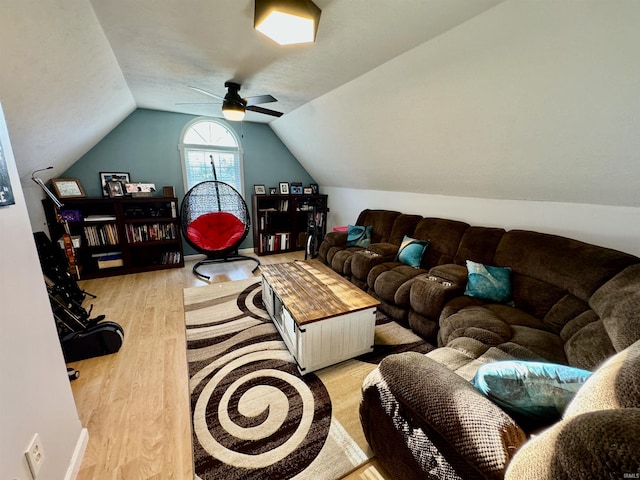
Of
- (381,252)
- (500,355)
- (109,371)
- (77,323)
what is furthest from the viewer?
(381,252)

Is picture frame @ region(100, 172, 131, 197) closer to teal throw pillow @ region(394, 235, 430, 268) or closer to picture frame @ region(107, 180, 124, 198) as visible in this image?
picture frame @ region(107, 180, 124, 198)

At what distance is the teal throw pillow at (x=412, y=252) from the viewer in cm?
274

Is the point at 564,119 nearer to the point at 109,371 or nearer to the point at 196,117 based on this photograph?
the point at 109,371

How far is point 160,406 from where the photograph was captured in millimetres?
1519

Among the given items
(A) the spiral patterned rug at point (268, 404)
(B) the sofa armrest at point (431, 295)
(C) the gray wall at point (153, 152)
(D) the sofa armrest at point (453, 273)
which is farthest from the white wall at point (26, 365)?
(C) the gray wall at point (153, 152)

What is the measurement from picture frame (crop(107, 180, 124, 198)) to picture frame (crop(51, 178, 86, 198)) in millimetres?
300

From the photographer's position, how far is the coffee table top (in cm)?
176

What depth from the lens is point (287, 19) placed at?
52.8 inches

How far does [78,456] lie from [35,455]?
0.39m

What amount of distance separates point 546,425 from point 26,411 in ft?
5.91

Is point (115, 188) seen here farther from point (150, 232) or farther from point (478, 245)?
point (478, 245)

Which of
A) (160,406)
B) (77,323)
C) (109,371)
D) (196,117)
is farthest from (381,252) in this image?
(196,117)

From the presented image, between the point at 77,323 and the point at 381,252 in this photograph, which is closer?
the point at 77,323

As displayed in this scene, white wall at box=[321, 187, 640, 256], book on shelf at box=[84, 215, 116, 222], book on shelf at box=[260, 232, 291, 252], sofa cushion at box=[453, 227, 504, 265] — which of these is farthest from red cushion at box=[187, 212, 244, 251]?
sofa cushion at box=[453, 227, 504, 265]
